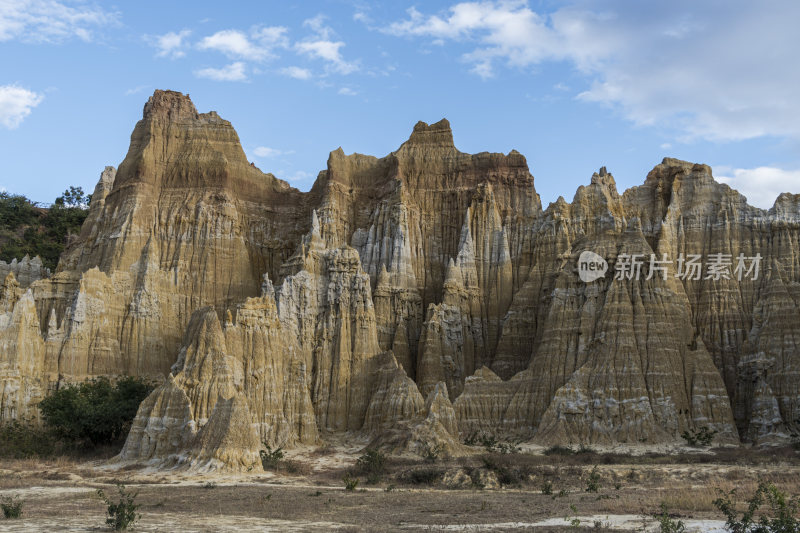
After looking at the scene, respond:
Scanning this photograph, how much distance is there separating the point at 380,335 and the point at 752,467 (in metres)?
34.0

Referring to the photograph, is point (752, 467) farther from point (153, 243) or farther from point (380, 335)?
point (153, 243)

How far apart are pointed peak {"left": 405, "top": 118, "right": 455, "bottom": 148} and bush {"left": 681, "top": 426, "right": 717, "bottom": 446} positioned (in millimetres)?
36377

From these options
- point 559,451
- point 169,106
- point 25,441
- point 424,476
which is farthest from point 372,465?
point 169,106

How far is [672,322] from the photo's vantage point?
59531 mm

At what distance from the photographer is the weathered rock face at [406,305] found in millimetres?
56031

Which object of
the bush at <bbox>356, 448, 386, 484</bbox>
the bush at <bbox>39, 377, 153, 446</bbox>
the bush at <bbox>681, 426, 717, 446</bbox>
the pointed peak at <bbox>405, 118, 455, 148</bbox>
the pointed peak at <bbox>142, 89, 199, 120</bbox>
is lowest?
the bush at <bbox>356, 448, 386, 484</bbox>

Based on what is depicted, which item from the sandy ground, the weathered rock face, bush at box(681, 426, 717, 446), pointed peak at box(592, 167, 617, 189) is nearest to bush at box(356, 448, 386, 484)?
the sandy ground

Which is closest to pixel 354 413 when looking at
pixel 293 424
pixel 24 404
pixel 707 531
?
pixel 293 424

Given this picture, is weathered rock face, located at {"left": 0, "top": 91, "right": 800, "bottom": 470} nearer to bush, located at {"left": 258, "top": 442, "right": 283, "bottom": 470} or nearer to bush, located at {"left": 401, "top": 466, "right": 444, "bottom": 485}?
bush, located at {"left": 258, "top": 442, "right": 283, "bottom": 470}

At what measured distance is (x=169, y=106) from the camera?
80.6 m

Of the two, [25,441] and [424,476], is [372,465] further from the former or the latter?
[25,441]

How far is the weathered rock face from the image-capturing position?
56031mm

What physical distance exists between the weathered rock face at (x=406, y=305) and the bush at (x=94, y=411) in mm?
3787

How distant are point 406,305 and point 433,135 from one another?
59.4 ft
